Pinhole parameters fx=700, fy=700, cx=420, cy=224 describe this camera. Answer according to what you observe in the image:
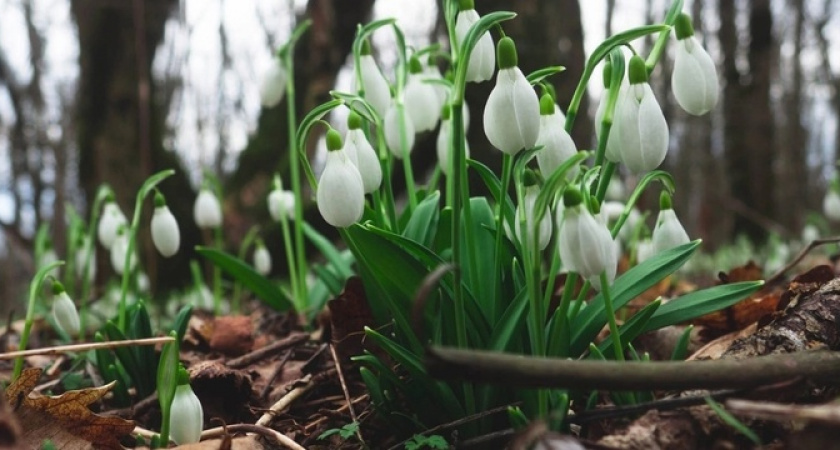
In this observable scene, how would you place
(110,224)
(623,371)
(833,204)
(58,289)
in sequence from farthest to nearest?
1. (833,204)
2. (110,224)
3. (58,289)
4. (623,371)

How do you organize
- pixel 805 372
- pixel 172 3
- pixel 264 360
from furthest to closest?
1. pixel 172 3
2. pixel 264 360
3. pixel 805 372

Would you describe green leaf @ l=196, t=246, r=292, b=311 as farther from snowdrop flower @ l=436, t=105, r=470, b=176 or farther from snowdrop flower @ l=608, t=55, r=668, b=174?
snowdrop flower @ l=608, t=55, r=668, b=174

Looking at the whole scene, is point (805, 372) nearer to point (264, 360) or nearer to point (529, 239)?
point (529, 239)

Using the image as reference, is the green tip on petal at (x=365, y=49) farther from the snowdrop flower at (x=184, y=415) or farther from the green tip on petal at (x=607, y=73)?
the snowdrop flower at (x=184, y=415)

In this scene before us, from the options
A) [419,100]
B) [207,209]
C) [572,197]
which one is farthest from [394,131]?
[207,209]

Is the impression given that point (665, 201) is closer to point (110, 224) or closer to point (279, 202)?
point (279, 202)

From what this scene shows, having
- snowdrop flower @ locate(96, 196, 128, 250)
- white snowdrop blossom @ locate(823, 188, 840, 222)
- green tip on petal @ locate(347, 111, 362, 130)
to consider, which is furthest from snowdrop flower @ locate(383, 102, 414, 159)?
white snowdrop blossom @ locate(823, 188, 840, 222)

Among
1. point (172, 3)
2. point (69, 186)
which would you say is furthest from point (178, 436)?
point (69, 186)
